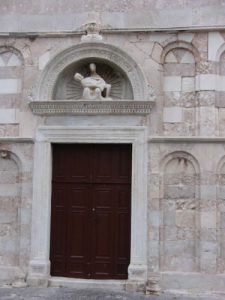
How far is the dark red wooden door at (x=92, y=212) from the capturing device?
784cm

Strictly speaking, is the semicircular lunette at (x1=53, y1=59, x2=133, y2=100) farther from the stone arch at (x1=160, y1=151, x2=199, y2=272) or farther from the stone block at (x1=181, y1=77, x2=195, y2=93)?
the stone arch at (x1=160, y1=151, x2=199, y2=272)

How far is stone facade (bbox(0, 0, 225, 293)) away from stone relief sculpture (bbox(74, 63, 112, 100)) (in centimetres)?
16

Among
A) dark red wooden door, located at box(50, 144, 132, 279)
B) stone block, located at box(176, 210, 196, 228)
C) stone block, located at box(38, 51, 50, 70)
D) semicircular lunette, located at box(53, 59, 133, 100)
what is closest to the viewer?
stone block, located at box(176, 210, 196, 228)

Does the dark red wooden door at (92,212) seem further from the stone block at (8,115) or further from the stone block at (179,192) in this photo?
the stone block at (8,115)

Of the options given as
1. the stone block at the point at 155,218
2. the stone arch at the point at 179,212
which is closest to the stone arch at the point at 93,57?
the stone arch at the point at 179,212

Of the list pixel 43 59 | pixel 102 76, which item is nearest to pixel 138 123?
pixel 102 76

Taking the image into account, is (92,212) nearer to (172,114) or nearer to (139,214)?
(139,214)

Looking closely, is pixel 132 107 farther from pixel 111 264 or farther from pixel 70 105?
pixel 111 264

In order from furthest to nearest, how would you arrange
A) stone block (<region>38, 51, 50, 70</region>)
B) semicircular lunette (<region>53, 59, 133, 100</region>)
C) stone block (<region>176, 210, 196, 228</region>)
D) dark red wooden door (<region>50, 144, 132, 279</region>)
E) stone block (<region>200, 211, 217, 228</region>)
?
semicircular lunette (<region>53, 59, 133, 100</region>) < stone block (<region>38, 51, 50, 70</region>) < dark red wooden door (<region>50, 144, 132, 279</region>) < stone block (<region>176, 210, 196, 228</region>) < stone block (<region>200, 211, 217, 228</region>)

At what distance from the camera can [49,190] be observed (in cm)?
790

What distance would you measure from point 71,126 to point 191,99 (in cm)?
211

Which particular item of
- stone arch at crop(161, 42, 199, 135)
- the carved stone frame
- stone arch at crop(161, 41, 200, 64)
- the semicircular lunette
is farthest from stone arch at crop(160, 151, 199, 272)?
stone arch at crop(161, 41, 200, 64)

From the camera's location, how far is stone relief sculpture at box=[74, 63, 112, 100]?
7.89 metres

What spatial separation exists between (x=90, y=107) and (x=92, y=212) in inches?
71.5
